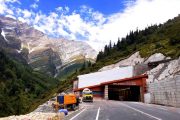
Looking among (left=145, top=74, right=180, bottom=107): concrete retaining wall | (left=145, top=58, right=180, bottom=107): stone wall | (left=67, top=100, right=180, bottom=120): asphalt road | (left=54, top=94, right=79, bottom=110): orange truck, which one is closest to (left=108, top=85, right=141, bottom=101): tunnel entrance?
(left=145, top=58, right=180, bottom=107): stone wall

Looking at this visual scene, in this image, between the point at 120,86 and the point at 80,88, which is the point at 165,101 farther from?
the point at 80,88

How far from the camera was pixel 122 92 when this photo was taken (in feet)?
340

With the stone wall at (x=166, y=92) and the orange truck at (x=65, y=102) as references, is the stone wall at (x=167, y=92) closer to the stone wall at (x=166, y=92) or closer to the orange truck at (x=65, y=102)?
A: the stone wall at (x=166, y=92)

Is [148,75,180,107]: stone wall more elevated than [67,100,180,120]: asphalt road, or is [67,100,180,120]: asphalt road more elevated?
[148,75,180,107]: stone wall

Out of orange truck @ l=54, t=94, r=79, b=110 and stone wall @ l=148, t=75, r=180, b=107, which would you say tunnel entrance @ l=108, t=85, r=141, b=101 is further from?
orange truck @ l=54, t=94, r=79, b=110

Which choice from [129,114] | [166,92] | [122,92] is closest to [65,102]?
[166,92]

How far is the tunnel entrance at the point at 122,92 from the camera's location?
97688 mm

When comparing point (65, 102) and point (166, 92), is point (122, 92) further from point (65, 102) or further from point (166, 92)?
point (65, 102)

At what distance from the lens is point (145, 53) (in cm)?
14550

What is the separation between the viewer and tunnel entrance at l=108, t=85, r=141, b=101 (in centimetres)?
9769

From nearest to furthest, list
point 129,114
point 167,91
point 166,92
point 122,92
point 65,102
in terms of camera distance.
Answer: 1. point 129,114
2. point 65,102
3. point 167,91
4. point 166,92
5. point 122,92

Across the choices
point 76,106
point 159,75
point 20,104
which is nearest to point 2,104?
point 20,104

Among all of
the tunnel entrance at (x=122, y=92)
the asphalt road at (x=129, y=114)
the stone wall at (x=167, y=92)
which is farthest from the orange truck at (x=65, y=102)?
the tunnel entrance at (x=122, y=92)

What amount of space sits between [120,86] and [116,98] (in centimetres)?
550
